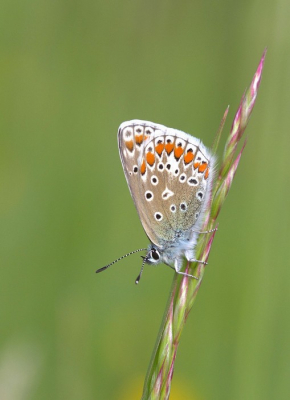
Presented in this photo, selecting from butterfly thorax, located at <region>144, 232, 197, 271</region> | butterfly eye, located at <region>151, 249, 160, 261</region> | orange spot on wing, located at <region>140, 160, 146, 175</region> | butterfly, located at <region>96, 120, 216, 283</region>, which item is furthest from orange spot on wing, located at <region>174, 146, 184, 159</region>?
butterfly eye, located at <region>151, 249, 160, 261</region>

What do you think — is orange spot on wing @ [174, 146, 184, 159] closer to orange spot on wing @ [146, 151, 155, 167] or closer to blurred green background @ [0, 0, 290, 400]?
orange spot on wing @ [146, 151, 155, 167]

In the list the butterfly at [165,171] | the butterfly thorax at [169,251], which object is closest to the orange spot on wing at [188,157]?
the butterfly at [165,171]

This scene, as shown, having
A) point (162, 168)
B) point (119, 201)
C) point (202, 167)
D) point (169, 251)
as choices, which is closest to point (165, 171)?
point (162, 168)

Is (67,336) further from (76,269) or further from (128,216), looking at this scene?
(128,216)

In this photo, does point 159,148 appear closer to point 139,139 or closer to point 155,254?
point 139,139

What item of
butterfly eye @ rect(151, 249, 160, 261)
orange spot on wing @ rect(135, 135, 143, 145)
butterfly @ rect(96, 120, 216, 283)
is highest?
orange spot on wing @ rect(135, 135, 143, 145)

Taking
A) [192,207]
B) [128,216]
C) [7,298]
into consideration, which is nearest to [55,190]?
[128,216]

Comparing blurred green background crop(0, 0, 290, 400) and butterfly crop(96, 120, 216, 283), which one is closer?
butterfly crop(96, 120, 216, 283)

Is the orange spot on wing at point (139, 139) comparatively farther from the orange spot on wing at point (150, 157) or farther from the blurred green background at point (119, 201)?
the blurred green background at point (119, 201)
